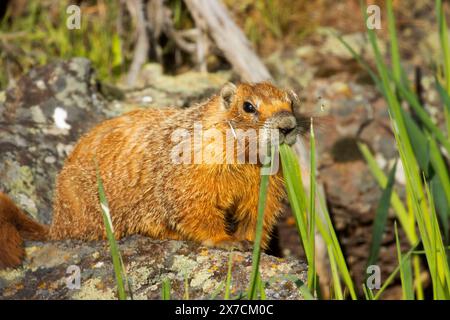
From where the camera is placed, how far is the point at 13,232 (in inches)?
147

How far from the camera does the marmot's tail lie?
3.53 metres

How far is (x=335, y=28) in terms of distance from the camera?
24.0ft

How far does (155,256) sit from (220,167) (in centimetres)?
57

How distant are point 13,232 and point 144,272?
80 cm

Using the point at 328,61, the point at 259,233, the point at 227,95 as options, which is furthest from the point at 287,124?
the point at 328,61

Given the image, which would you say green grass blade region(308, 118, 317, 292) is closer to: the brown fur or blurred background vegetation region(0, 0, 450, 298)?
the brown fur

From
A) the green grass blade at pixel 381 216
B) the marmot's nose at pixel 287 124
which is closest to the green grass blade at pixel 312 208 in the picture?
the marmot's nose at pixel 287 124

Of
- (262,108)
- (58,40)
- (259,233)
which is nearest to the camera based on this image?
(259,233)

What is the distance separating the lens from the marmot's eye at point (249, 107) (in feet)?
12.1

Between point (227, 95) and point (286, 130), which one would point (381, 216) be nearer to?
point (286, 130)

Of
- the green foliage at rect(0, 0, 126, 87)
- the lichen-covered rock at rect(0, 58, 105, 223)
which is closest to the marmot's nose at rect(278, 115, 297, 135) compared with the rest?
the lichen-covered rock at rect(0, 58, 105, 223)

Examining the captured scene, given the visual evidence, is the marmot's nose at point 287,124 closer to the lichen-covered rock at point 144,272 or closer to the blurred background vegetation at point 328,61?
the lichen-covered rock at point 144,272
